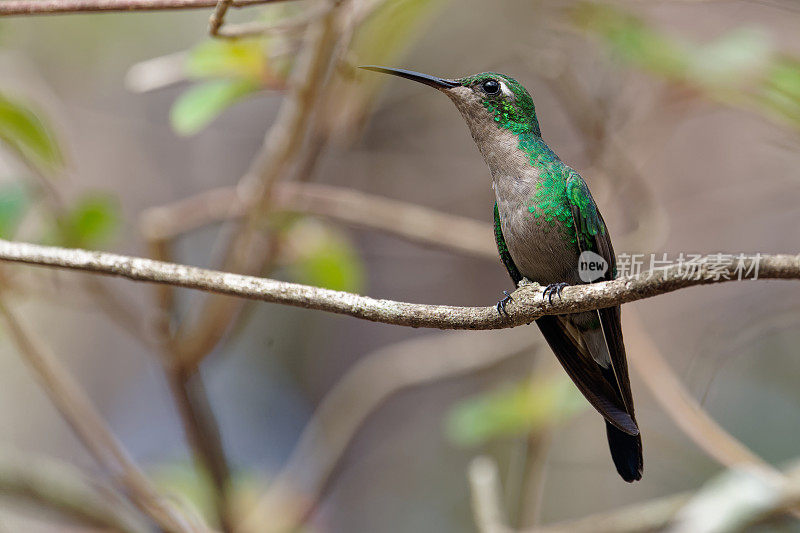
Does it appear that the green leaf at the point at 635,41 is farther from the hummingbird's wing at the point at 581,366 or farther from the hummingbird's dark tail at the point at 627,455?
the hummingbird's dark tail at the point at 627,455

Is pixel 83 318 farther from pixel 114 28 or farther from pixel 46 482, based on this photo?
pixel 46 482

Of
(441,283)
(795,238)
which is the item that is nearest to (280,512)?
(441,283)

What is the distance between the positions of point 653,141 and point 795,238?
51.2 inches

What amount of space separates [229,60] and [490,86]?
3.01ft

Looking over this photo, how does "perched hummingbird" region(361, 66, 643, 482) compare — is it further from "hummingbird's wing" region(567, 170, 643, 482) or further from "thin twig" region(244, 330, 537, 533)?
"thin twig" region(244, 330, 537, 533)

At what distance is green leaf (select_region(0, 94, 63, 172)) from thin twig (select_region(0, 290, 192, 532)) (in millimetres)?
460

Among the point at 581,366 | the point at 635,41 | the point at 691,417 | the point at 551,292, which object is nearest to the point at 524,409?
the point at 691,417

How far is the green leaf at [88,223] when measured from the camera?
9.39 ft

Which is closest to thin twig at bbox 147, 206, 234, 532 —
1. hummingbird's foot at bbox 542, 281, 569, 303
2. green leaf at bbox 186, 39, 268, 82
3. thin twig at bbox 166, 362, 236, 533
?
thin twig at bbox 166, 362, 236, 533

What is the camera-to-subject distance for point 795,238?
4.52 m

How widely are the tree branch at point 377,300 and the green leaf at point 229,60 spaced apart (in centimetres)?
98

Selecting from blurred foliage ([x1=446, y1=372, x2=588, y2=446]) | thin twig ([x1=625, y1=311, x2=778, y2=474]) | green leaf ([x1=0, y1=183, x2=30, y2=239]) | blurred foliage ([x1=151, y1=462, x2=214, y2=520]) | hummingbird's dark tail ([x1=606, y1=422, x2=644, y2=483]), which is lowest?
hummingbird's dark tail ([x1=606, y1=422, x2=644, y2=483])

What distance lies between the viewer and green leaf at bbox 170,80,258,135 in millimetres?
2627

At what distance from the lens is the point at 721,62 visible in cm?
284
